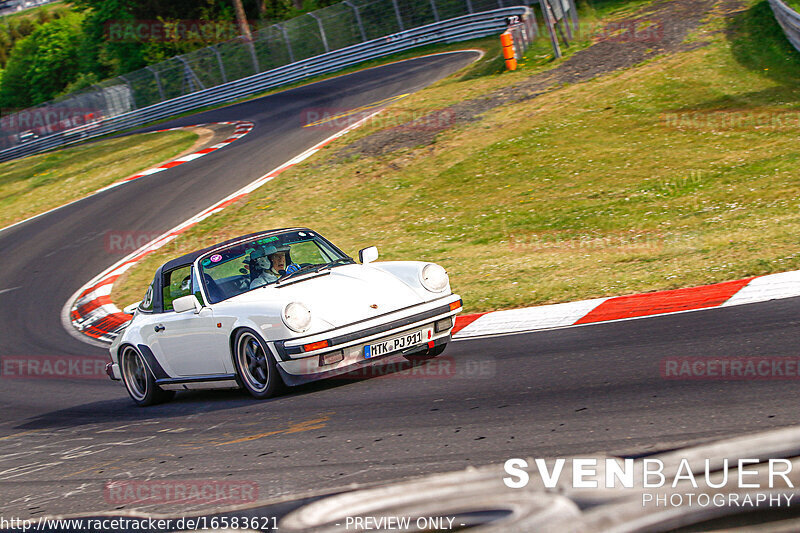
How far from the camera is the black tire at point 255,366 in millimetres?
6559

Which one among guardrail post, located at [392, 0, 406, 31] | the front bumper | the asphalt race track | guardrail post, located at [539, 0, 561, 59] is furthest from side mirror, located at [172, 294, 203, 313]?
guardrail post, located at [392, 0, 406, 31]

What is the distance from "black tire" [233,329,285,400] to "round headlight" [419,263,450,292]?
4.62 ft

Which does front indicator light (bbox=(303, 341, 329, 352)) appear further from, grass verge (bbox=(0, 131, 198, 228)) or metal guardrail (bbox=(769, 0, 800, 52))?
grass verge (bbox=(0, 131, 198, 228))

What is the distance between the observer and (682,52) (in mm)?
20031

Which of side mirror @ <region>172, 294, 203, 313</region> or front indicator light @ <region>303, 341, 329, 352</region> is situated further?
side mirror @ <region>172, 294, 203, 313</region>

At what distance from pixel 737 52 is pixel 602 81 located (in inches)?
123

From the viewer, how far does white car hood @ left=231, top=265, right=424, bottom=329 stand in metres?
6.48

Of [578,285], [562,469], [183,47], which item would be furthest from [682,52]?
[183,47]

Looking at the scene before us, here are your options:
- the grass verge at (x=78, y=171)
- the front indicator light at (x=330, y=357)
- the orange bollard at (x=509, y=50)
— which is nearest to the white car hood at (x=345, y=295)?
the front indicator light at (x=330, y=357)

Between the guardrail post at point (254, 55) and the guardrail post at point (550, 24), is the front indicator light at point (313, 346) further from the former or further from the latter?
the guardrail post at point (254, 55)

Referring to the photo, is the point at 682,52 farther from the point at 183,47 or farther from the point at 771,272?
the point at 183,47

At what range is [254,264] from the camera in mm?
7363

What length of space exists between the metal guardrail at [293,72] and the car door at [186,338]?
24962 mm

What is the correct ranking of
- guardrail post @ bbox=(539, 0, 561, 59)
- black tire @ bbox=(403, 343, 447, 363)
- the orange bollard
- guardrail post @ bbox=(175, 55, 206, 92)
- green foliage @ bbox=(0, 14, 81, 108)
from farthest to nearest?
1. green foliage @ bbox=(0, 14, 81, 108)
2. guardrail post @ bbox=(175, 55, 206, 92)
3. the orange bollard
4. guardrail post @ bbox=(539, 0, 561, 59)
5. black tire @ bbox=(403, 343, 447, 363)
